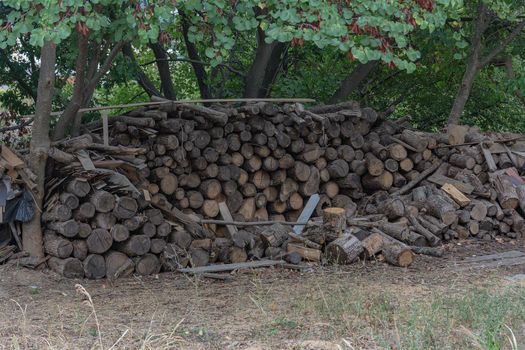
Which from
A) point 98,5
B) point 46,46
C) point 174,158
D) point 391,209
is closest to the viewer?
point 98,5

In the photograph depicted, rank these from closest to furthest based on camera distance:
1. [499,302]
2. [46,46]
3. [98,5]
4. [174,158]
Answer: [499,302], [98,5], [46,46], [174,158]

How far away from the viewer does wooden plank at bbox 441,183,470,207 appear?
9734 millimetres

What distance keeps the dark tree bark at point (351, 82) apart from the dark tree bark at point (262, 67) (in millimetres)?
1056

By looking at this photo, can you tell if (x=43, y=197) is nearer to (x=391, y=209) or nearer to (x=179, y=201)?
(x=179, y=201)

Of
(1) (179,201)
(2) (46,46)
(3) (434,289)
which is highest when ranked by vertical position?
(2) (46,46)

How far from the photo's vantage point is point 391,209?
9.29 m

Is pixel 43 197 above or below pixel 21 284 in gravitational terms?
above

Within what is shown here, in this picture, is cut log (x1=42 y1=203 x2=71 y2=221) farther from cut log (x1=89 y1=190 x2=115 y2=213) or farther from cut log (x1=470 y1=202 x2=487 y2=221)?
cut log (x1=470 y1=202 x2=487 y2=221)

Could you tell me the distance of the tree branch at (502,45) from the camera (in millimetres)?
10891

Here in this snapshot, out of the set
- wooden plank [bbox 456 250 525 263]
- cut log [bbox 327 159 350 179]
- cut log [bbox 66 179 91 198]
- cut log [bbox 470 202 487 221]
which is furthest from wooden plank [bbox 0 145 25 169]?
cut log [bbox 470 202 487 221]

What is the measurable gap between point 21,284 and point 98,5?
2726 mm

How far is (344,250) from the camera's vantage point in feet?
26.8

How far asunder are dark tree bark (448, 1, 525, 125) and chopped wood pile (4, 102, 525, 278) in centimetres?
78

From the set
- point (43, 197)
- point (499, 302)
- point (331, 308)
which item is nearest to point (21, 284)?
point (43, 197)
